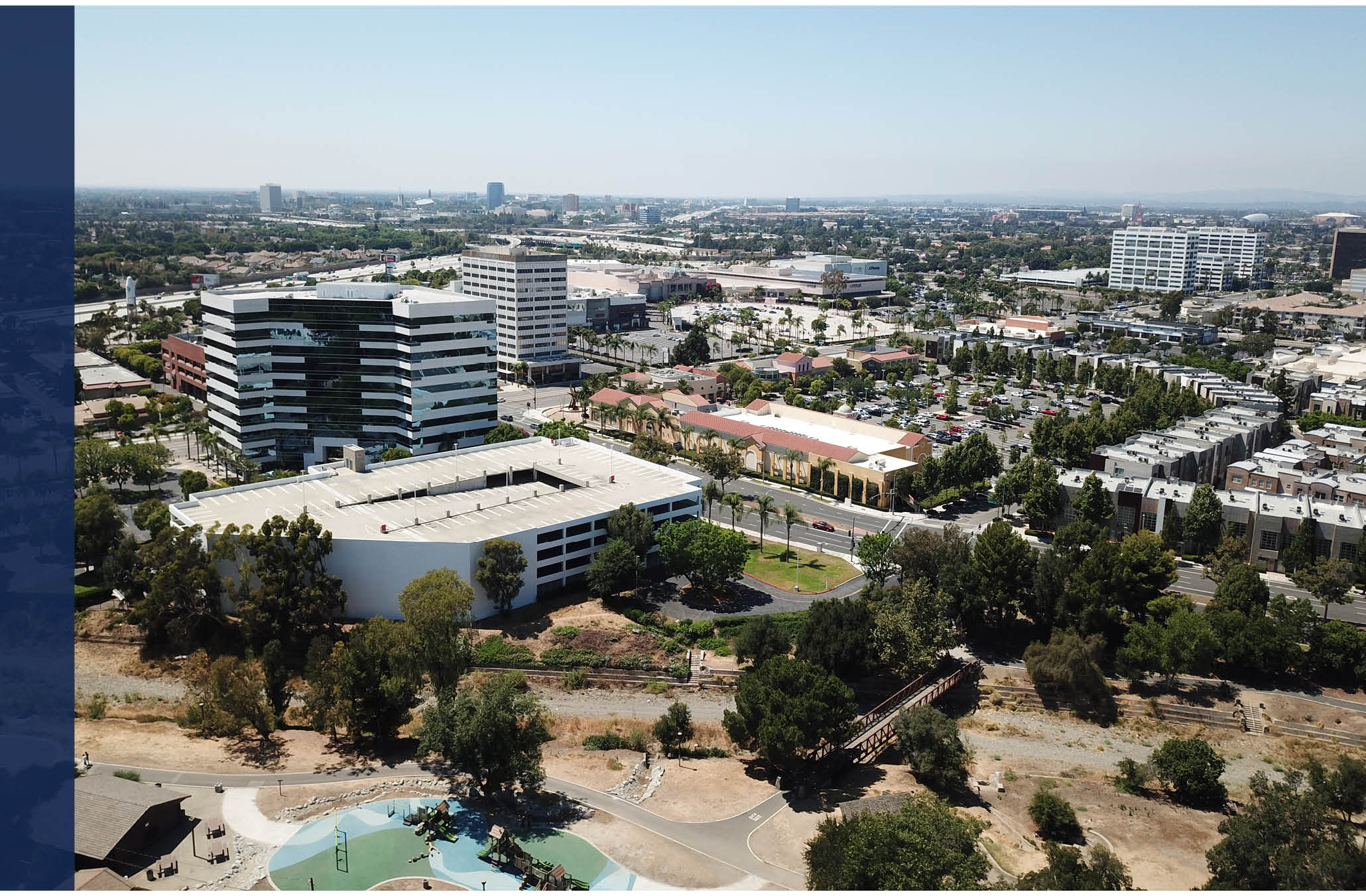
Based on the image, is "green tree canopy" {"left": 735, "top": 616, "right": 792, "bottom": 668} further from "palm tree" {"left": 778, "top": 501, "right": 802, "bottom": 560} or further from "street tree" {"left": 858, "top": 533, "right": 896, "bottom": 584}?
"palm tree" {"left": 778, "top": 501, "right": 802, "bottom": 560}

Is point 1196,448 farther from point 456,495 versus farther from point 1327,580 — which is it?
point 456,495

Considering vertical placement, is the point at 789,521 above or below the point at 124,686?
above

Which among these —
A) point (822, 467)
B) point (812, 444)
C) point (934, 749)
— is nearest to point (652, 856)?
point (934, 749)

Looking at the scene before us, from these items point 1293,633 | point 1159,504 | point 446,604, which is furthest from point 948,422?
point 446,604

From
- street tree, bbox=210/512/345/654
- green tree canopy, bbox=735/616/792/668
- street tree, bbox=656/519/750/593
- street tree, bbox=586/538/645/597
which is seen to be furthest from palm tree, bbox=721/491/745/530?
street tree, bbox=210/512/345/654

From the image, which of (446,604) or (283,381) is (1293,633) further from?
(283,381)
